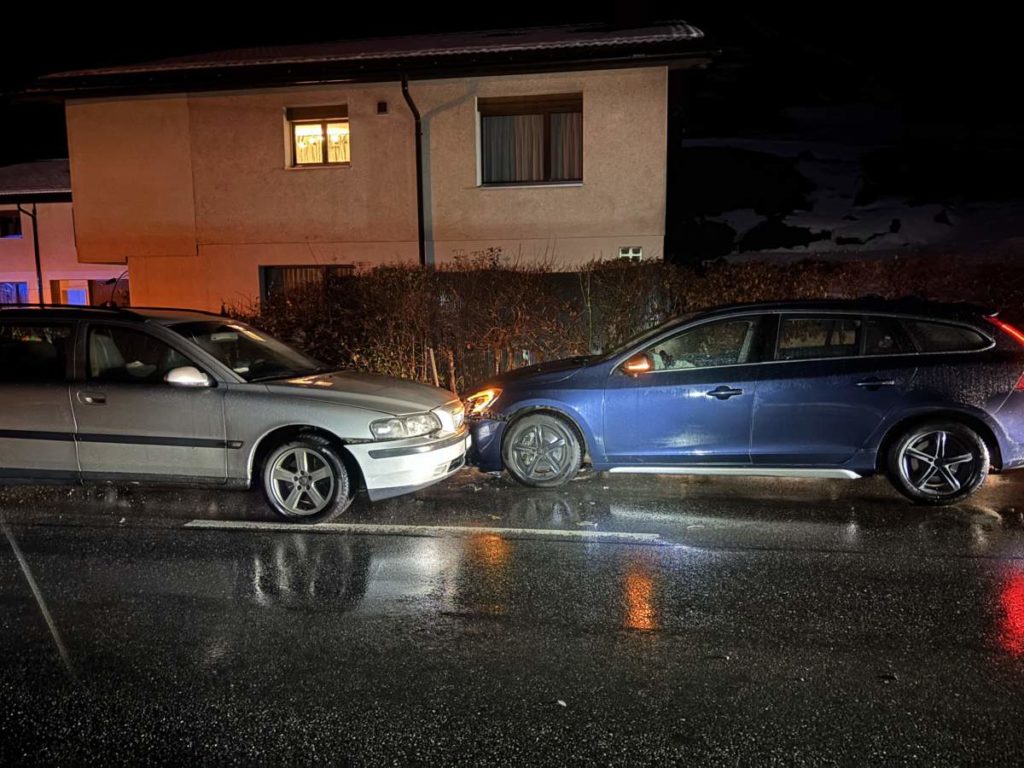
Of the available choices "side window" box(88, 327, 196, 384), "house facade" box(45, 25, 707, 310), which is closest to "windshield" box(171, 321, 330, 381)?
"side window" box(88, 327, 196, 384)

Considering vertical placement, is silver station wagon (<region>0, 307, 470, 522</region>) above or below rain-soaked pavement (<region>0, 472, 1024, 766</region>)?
above

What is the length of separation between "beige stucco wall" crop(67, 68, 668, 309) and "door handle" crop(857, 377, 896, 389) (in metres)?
7.81

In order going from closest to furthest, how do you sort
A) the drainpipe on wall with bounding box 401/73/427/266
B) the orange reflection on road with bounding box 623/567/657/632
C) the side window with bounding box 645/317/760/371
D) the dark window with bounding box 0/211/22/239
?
the orange reflection on road with bounding box 623/567/657/632
the side window with bounding box 645/317/760/371
the drainpipe on wall with bounding box 401/73/427/266
the dark window with bounding box 0/211/22/239

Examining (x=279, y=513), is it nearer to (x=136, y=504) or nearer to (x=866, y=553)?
(x=136, y=504)

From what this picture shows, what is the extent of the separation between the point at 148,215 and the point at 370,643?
1394cm

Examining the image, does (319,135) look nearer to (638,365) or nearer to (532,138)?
(532,138)

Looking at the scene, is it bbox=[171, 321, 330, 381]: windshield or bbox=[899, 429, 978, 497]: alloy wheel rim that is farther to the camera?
bbox=[171, 321, 330, 381]: windshield

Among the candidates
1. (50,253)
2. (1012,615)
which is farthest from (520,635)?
(50,253)

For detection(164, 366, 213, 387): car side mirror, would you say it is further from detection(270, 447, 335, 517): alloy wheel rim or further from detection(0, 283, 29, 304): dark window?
detection(0, 283, 29, 304): dark window

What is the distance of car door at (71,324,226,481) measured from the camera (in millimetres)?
6004

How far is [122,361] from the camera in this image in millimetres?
6465

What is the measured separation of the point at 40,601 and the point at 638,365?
462 centimetres

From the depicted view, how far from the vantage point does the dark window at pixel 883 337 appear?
641cm

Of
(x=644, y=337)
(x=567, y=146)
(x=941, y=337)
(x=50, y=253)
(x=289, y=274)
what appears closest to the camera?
(x=941, y=337)
